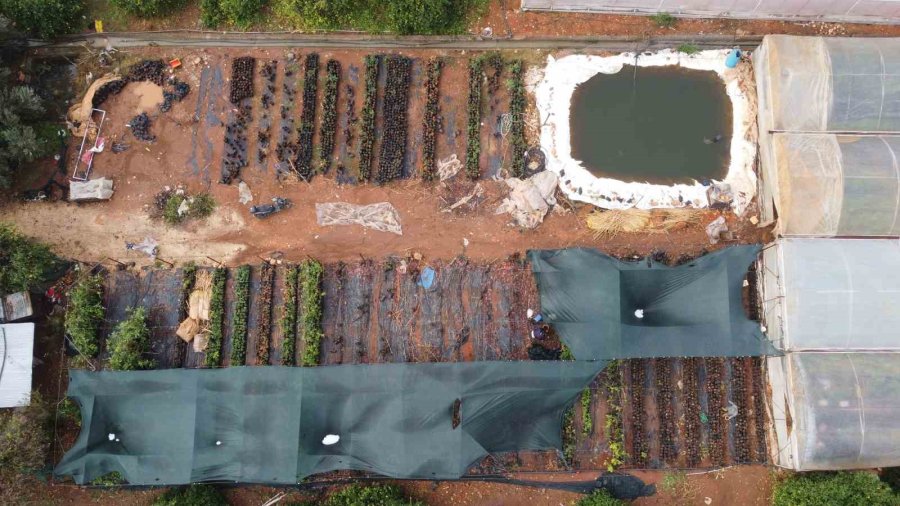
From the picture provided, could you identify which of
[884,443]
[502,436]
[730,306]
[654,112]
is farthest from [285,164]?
[884,443]

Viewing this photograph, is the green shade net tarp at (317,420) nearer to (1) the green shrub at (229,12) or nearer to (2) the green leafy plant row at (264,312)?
(2) the green leafy plant row at (264,312)

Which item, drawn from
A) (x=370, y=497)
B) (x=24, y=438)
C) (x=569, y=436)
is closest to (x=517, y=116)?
(x=569, y=436)

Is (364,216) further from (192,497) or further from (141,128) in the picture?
(192,497)

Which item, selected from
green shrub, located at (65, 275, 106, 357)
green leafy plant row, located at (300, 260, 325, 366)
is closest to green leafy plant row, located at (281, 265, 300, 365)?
green leafy plant row, located at (300, 260, 325, 366)

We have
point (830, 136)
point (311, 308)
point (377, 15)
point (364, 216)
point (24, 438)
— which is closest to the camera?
point (24, 438)

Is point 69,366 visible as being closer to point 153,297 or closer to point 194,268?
point 153,297
